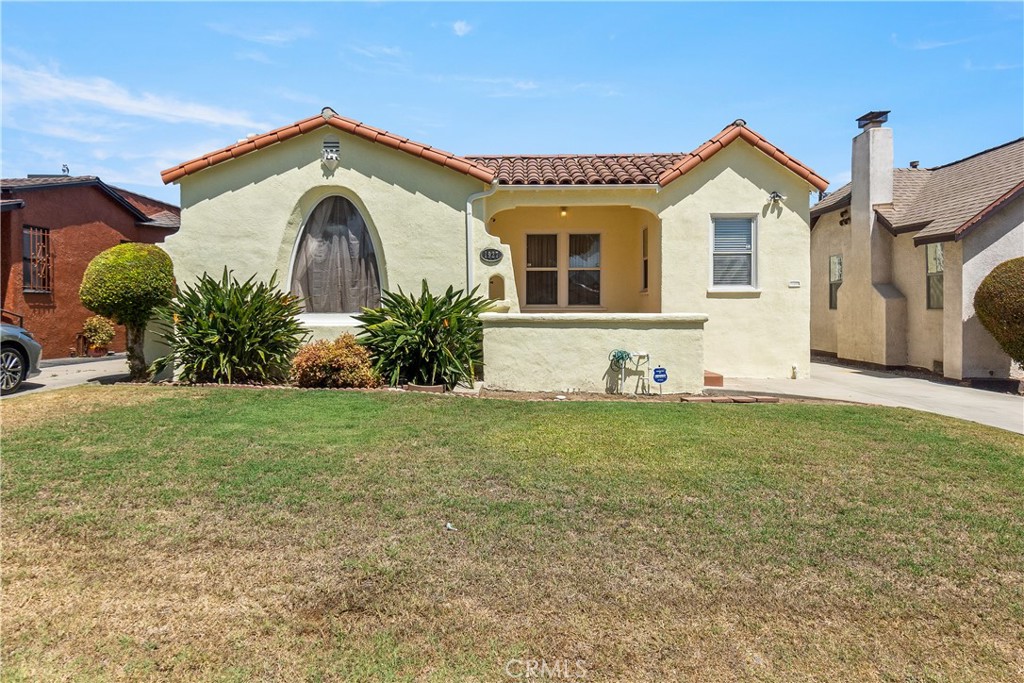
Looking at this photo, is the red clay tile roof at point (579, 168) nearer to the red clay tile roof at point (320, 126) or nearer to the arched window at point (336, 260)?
the red clay tile roof at point (320, 126)

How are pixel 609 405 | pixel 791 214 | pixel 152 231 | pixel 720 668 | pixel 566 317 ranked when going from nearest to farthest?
pixel 720 668 < pixel 609 405 < pixel 566 317 < pixel 791 214 < pixel 152 231

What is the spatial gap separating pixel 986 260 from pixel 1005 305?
1.57 meters

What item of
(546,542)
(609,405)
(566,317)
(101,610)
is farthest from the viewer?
(566,317)

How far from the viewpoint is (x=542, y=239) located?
1602 cm

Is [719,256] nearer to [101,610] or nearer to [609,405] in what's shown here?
[609,405]

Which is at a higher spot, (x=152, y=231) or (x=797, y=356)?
(x=152, y=231)

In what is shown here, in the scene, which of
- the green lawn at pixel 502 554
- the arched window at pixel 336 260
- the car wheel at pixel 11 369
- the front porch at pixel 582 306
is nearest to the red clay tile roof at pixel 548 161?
the front porch at pixel 582 306

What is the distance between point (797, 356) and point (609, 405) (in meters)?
6.88

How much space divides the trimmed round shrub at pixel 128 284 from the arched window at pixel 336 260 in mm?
2564

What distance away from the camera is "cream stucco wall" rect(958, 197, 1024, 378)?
1346 centimetres

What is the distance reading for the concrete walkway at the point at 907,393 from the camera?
32.8ft

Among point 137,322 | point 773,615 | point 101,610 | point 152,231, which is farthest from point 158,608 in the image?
point 152,231

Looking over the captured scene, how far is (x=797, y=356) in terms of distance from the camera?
1423 cm

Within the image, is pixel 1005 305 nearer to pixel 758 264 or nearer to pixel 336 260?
pixel 758 264
